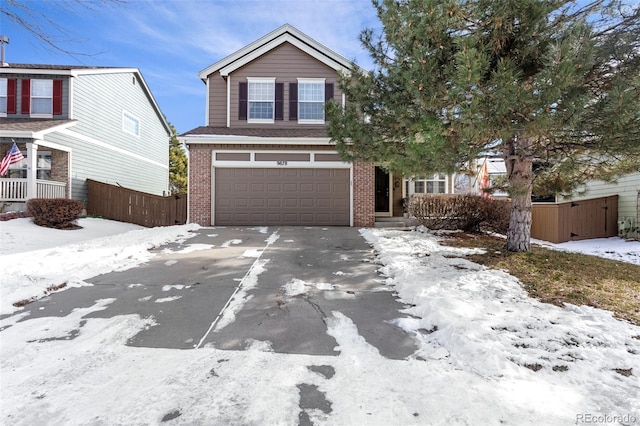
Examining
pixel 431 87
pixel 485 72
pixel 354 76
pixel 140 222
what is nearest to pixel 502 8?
pixel 485 72

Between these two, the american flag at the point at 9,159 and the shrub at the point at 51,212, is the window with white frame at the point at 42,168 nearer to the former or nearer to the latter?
the american flag at the point at 9,159

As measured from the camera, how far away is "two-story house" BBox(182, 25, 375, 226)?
11.7 m

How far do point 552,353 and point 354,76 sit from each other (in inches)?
259

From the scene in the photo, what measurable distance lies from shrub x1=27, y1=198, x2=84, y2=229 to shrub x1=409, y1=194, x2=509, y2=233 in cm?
1122

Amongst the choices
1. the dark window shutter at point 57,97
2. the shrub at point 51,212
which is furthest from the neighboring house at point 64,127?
the shrub at point 51,212

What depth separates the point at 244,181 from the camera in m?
11.8

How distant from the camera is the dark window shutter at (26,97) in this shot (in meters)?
13.9

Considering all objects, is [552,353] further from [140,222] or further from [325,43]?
[140,222]

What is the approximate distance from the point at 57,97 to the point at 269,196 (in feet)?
33.9

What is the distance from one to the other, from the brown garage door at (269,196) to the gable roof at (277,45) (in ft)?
13.3

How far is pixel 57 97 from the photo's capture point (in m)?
14.0

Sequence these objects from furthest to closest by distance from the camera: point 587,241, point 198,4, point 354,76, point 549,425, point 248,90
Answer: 1. point 248,90
2. point 587,241
3. point 198,4
4. point 354,76
5. point 549,425

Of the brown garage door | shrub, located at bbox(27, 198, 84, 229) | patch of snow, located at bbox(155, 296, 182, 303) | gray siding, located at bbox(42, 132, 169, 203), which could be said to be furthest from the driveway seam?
gray siding, located at bbox(42, 132, 169, 203)

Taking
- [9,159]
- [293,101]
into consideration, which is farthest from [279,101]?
[9,159]
